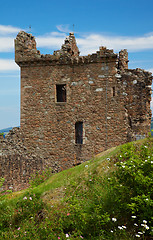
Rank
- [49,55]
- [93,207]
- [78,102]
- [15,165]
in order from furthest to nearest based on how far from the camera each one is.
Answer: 1. [49,55]
2. [78,102]
3. [15,165]
4. [93,207]

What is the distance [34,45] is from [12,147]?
6.28 meters

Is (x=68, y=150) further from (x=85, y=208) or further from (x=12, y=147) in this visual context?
(x=85, y=208)

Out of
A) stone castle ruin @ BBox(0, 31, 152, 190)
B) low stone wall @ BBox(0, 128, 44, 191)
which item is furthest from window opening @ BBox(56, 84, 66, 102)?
low stone wall @ BBox(0, 128, 44, 191)

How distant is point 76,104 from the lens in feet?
49.1

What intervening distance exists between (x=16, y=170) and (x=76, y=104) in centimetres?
484

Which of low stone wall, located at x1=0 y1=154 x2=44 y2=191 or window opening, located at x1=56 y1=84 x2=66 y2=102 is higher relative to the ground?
window opening, located at x1=56 y1=84 x2=66 y2=102

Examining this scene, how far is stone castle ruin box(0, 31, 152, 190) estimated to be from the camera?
47.9ft

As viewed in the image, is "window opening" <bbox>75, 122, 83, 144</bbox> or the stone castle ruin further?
"window opening" <bbox>75, 122, 83, 144</bbox>

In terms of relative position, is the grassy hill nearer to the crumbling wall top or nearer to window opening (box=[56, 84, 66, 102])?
the crumbling wall top

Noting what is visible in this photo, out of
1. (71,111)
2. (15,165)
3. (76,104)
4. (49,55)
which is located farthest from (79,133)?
(49,55)

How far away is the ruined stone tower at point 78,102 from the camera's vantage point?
14602 mm

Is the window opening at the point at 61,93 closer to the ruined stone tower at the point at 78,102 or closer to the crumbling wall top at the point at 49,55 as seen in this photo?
the ruined stone tower at the point at 78,102

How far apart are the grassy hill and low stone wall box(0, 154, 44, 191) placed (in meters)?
4.03

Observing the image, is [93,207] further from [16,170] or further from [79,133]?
[79,133]
